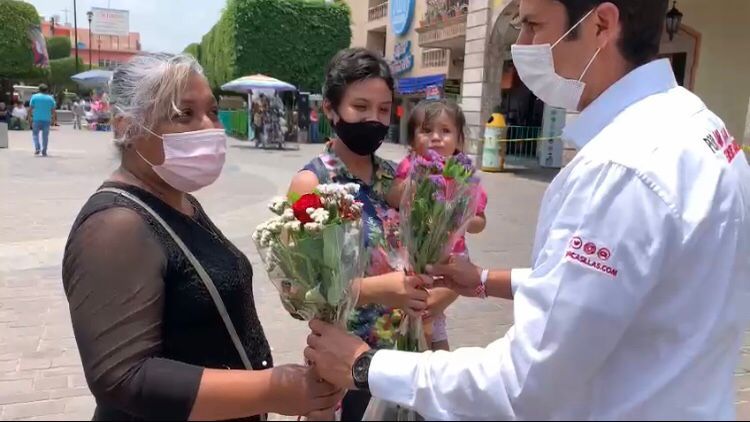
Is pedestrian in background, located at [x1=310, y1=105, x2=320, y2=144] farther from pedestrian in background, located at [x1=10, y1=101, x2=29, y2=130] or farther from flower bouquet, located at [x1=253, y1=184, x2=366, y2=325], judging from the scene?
flower bouquet, located at [x1=253, y1=184, x2=366, y2=325]

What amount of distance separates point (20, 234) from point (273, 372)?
7.71 m

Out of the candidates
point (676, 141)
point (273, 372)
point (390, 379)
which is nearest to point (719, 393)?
point (676, 141)

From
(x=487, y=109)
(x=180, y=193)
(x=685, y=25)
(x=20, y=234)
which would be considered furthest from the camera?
(x=487, y=109)

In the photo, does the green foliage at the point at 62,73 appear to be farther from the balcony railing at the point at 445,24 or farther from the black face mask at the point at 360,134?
the black face mask at the point at 360,134

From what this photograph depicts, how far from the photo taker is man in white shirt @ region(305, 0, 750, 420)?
1.12 meters

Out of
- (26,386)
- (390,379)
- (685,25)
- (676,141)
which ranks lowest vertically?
(26,386)

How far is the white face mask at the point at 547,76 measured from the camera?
155cm

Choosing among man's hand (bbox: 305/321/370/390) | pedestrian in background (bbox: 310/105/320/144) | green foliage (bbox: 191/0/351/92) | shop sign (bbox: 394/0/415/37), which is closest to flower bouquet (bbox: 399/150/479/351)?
man's hand (bbox: 305/321/370/390)

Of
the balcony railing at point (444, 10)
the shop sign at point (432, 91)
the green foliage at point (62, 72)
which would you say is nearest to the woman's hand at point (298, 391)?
the balcony railing at point (444, 10)

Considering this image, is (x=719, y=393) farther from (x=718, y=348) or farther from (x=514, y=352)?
(x=514, y=352)

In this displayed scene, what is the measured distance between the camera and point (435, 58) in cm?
2636

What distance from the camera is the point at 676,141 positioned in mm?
1201

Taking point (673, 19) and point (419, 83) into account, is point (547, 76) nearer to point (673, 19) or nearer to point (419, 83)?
point (673, 19)

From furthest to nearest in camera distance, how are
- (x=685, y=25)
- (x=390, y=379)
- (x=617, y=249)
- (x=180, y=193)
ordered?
(x=685, y=25) < (x=180, y=193) < (x=390, y=379) < (x=617, y=249)
